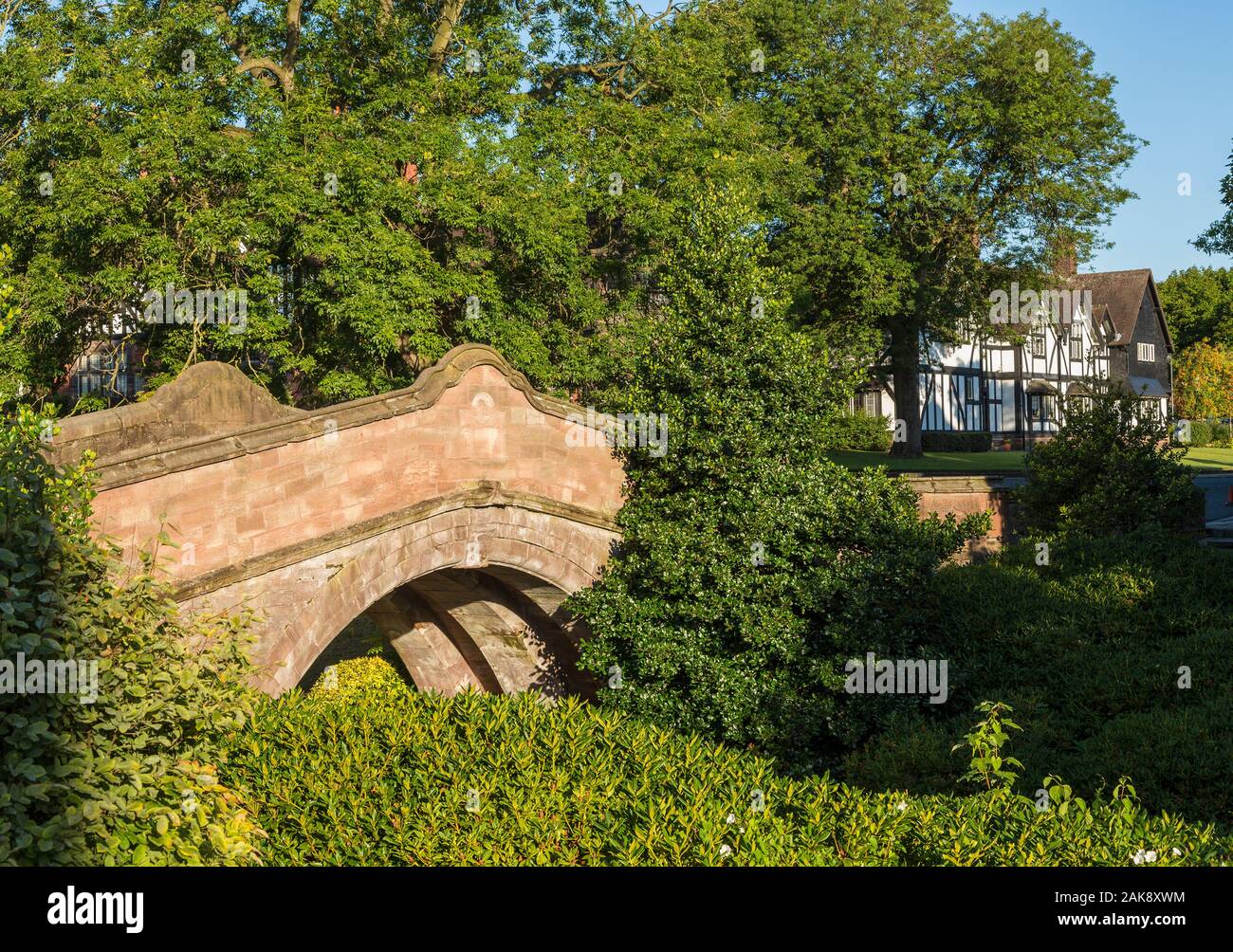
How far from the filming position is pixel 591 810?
20.0 feet

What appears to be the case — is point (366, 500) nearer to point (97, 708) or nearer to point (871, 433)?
point (97, 708)

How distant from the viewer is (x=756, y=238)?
15.8 metres

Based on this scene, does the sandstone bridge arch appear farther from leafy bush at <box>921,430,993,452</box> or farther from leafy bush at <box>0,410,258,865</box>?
leafy bush at <box>921,430,993,452</box>

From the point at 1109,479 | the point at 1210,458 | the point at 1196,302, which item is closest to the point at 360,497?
the point at 1109,479

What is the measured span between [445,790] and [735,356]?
30.0ft

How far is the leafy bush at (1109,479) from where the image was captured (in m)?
17.6

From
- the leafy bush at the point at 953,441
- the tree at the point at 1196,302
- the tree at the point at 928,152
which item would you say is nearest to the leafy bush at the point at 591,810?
the tree at the point at 928,152

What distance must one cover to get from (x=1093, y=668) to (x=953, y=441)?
33.7 m

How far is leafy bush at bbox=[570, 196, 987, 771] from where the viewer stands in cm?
1333

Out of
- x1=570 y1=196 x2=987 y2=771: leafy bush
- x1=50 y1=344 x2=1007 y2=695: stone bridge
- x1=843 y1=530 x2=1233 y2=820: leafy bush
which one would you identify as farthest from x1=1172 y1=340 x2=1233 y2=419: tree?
x1=50 y1=344 x2=1007 y2=695: stone bridge

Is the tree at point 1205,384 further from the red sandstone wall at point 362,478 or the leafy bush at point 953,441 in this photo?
the red sandstone wall at point 362,478

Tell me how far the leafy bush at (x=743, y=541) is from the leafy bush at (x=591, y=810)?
603 cm
